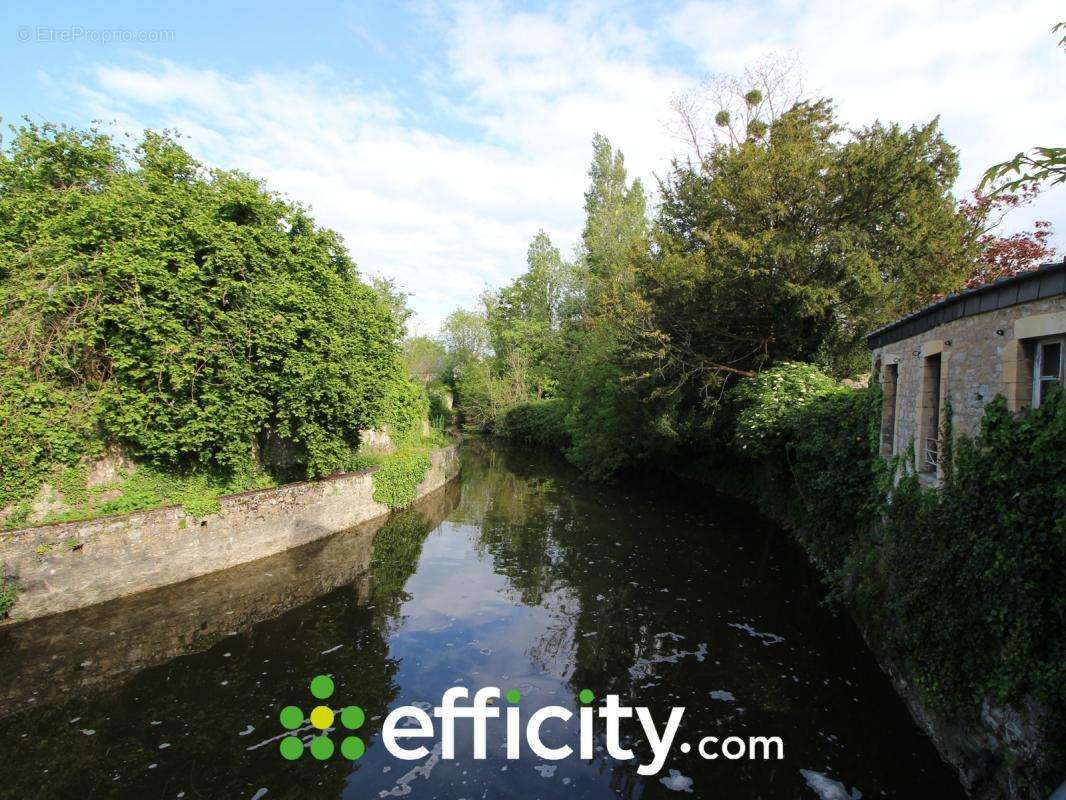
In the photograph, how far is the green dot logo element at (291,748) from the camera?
695 cm

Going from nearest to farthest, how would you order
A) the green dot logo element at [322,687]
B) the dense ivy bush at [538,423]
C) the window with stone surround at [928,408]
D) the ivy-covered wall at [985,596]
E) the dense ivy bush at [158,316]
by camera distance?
the ivy-covered wall at [985,596], the green dot logo element at [322,687], the window with stone surround at [928,408], the dense ivy bush at [158,316], the dense ivy bush at [538,423]

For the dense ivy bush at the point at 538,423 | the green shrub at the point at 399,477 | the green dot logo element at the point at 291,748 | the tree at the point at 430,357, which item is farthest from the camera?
the tree at the point at 430,357

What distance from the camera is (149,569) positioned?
1207cm

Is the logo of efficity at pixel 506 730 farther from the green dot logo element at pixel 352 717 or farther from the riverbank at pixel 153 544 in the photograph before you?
the riverbank at pixel 153 544

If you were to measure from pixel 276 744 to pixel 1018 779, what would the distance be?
8.25 metres

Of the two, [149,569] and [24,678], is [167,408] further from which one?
[24,678]

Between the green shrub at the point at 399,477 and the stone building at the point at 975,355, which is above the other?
the stone building at the point at 975,355

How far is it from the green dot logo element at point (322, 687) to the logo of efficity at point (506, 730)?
24mm

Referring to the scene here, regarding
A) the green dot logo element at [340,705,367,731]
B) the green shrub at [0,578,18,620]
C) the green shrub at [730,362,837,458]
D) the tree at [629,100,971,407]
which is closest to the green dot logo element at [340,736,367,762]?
the green dot logo element at [340,705,367,731]

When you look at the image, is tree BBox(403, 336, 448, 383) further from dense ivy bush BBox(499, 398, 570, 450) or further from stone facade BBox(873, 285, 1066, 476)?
stone facade BBox(873, 285, 1066, 476)

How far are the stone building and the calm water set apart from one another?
3.84 m

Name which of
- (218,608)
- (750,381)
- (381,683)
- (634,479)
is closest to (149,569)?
(218,608)

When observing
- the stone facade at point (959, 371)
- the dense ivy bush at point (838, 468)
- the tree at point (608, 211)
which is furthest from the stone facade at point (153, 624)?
the tree at point (608, 211)

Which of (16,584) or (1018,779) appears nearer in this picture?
(1018,779)
